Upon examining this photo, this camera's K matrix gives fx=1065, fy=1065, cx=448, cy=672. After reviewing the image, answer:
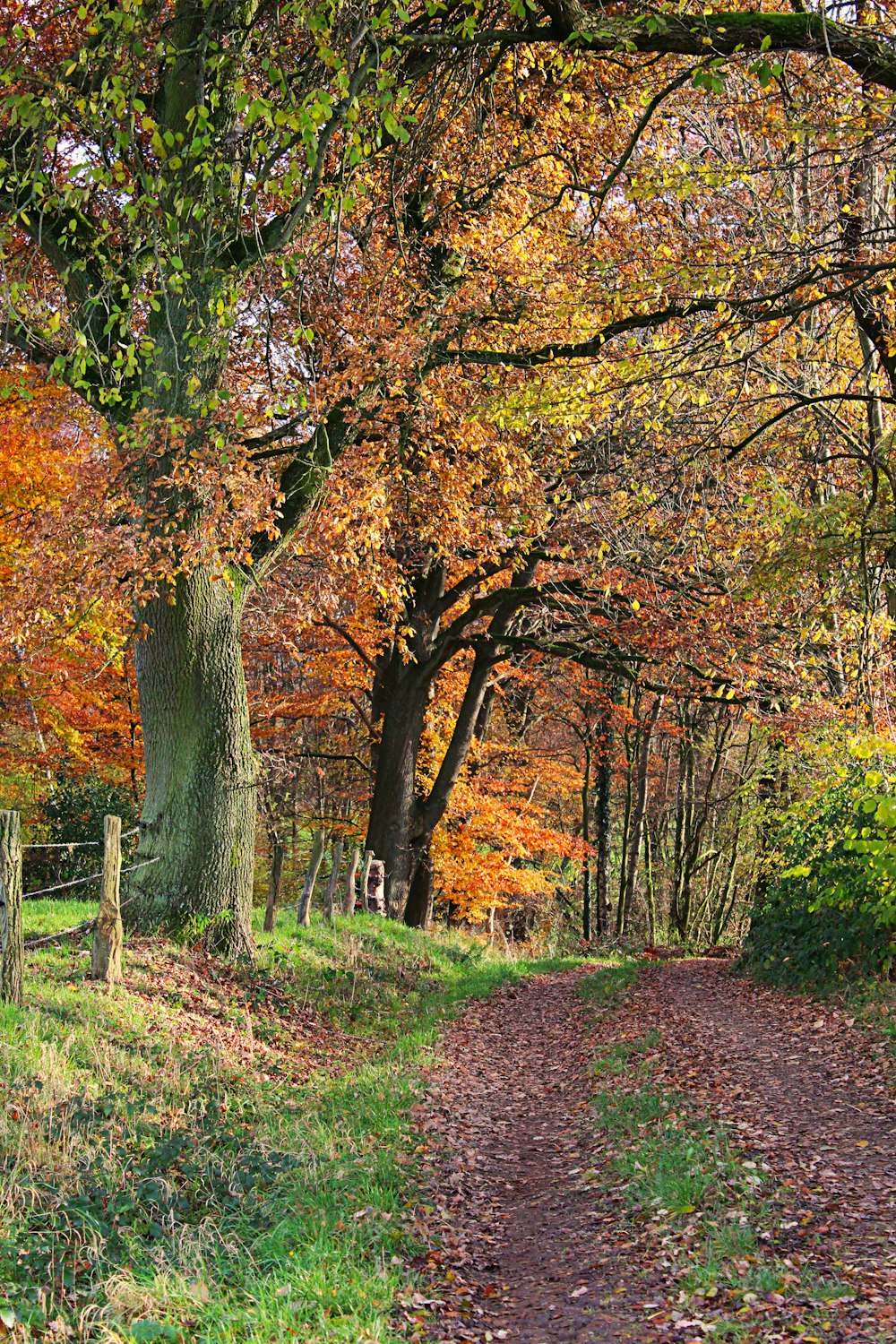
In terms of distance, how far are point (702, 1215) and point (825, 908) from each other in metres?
9.33

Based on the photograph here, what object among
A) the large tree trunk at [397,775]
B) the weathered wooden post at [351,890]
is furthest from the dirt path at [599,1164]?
the large tree trunk at [397,775]

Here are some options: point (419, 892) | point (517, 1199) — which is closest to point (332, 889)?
point (419, 892)

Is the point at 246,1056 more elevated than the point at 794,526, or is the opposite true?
the point at 794,526

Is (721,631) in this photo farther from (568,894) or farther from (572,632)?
(568,894)

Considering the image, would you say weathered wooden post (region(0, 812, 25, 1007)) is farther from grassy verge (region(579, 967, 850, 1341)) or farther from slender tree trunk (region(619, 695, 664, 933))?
slender tree trunk (region(619, 695, 664, 933))

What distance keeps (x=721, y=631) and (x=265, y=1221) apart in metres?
13.1

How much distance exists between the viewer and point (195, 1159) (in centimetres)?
647

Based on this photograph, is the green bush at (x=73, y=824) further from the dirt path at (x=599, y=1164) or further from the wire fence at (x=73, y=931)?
the dirt path at (x=599, y=1164)

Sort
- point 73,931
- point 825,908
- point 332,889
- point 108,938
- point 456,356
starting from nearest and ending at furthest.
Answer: point 108,938 < point 73,931 < point 456,356 < point 825,908 < point 332,889

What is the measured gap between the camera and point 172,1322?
470 centimetres

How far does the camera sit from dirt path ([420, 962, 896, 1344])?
5.28 metres

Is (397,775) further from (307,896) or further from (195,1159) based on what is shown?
(195,1159)

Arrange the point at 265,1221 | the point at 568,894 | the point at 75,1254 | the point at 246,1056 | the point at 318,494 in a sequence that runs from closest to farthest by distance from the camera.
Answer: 1. the point at 75,1254
2. the point at 265,1221
3. the point at 246,1056
4. the point at 318,494
5. the point at 568,894

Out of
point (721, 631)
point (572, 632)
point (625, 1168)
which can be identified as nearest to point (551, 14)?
point (625, 1168)
